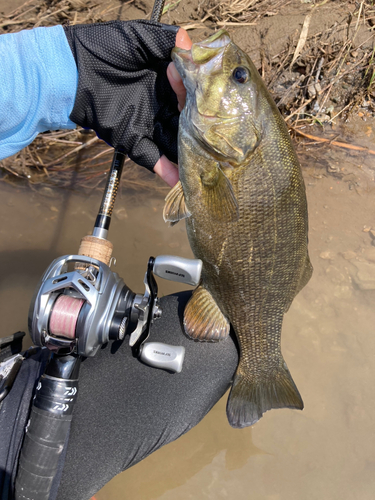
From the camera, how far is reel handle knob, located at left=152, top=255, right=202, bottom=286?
5.09ft

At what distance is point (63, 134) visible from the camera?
3.17 m

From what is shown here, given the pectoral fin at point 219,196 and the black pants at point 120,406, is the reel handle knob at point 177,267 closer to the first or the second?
the pectoral fin at point 219,196

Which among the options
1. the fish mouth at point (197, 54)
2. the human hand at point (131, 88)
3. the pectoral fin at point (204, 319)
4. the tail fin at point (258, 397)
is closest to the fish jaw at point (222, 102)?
the fish mouth at point (197, 54)

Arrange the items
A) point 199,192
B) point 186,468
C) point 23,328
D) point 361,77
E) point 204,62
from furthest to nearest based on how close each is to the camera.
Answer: point 361,77 → point 23,328 → point 186,468 → point 199,192 → point 204,62

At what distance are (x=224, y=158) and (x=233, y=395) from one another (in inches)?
49.0

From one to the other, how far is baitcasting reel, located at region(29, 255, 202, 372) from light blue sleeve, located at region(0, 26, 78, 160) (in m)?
0.78

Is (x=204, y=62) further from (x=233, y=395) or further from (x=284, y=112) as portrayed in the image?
(x=284, y=112)

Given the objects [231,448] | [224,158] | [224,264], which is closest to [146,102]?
[224,158]

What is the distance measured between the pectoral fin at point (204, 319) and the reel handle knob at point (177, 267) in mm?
339

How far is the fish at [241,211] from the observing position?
5.46ft

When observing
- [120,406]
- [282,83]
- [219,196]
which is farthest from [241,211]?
[282,83]

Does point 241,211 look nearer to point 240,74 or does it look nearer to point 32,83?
point 240,74

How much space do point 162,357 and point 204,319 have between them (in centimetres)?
35

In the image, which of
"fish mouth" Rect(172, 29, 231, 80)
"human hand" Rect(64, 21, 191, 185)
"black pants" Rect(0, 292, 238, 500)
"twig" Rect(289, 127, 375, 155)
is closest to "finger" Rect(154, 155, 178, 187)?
"human hand" Rect(64, 21, 191, 185)
